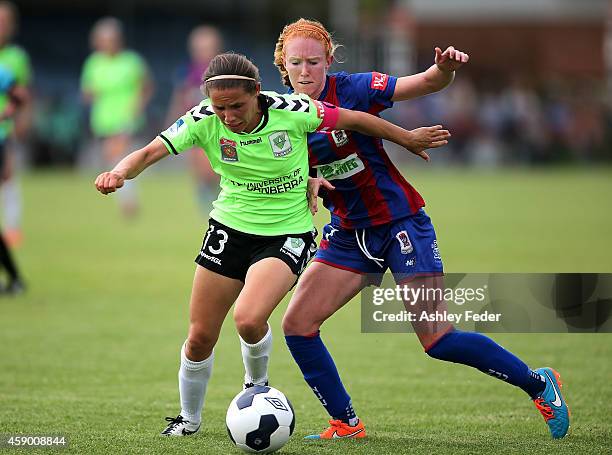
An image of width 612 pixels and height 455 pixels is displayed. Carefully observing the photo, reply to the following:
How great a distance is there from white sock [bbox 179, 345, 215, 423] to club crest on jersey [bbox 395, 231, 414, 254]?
3.80ft

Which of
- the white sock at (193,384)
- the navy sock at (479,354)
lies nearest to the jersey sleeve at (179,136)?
the white sock at (193,384)

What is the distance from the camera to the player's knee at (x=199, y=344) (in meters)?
5.57

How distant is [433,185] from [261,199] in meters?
19.6

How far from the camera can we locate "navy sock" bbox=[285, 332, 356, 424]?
18.5 feet

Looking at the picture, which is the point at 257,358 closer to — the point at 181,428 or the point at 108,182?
the point at 181,428

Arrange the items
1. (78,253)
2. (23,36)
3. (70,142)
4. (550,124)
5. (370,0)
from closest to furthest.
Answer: (78,253), (70,142), (550,124), (23,36), (370,0)

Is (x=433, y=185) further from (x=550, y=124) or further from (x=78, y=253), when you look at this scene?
(x=78, y=253)

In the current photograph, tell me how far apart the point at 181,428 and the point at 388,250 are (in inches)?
56.8

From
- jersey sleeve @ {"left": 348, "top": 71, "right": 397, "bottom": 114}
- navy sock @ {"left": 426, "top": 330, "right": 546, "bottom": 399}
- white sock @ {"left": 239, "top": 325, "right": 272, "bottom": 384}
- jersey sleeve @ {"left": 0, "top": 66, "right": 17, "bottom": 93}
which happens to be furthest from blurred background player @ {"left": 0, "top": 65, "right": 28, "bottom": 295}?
navy sock @ {"left": 426, "top": 330, "right": 546, "bottom": 399}

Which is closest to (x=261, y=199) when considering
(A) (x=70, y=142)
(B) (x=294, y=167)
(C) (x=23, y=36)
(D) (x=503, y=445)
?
(B) (x=294, y=167)

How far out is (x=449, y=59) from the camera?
18.2 ft

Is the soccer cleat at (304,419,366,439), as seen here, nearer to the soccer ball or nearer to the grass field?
the grass field

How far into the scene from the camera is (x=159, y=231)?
52.5ft

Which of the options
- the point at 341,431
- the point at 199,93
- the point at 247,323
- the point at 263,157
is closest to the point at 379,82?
the point at 263,157
